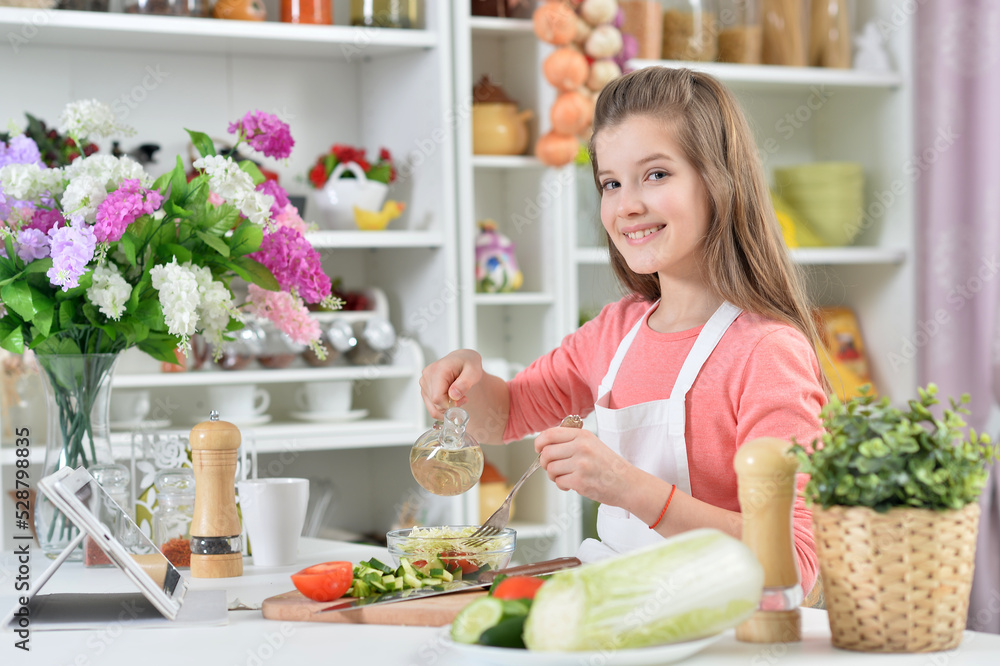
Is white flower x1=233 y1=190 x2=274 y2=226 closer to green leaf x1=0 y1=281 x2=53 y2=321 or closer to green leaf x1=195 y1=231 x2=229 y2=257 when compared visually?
green leaf x1=195 y1=231 x2=229 y2=257

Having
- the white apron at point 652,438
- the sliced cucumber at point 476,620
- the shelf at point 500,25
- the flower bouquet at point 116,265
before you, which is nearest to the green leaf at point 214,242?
the flower bouquet at point 116,265

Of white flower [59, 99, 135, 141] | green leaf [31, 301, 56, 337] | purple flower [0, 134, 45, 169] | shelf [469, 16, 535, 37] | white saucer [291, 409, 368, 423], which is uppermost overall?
shelf [469, 16, 535, 37]

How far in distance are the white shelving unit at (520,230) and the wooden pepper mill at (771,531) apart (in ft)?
5.04

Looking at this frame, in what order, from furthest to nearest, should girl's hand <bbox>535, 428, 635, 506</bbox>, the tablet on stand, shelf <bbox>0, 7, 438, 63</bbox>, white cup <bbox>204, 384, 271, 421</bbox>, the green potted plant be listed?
white cup <bbox>204, 384, 271, 421</bbox>, shelf <bbox>0, 7, 438, 63</bbox>, girl's hand <bbox>535, 428, 635, 506</bbox>, the tablet on stand, the green potted plant

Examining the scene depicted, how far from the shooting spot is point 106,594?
95cm

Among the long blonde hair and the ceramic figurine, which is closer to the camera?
the long blonde hair

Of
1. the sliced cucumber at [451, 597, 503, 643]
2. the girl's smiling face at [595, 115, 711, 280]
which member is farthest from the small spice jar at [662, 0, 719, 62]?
the sliced cucumber at [451, 597, 503, 643]

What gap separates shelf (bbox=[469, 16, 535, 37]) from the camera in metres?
2.33

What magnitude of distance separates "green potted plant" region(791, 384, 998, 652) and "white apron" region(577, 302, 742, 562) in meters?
0.45

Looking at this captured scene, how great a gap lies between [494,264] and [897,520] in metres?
1.70

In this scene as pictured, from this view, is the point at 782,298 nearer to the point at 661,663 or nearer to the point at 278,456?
the point at 661,663

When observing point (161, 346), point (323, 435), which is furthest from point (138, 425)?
point (161, 346)

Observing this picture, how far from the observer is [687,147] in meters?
1.25

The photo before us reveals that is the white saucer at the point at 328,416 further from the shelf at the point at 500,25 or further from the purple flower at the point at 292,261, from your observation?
the purple flower at the point at 292,261
